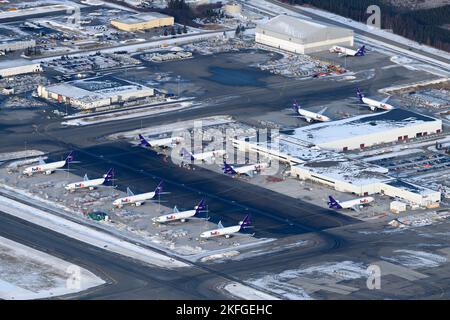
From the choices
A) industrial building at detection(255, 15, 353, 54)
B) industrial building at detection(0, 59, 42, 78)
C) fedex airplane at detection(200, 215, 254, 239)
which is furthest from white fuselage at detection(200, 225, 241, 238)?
industrial building at detection(255, 15, 353, 54)

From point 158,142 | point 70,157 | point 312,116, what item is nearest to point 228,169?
point 158,142

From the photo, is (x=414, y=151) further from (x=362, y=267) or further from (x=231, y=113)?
(x=362, y=267)

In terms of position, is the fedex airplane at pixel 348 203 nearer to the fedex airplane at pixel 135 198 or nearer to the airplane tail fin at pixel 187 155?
the fedex airplane at pixel 135 198

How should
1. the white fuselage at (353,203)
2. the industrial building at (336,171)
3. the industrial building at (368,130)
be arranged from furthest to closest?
the industrial building at (368,130) < the industrial building at (336,171) < the white fuselage at (353,203)

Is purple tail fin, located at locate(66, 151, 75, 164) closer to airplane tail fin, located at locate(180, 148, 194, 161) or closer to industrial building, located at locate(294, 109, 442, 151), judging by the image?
airplane tail fin, located at locate(180, 148, 194, 161)

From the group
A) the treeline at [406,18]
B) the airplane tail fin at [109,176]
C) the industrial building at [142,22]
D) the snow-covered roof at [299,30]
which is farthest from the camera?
the industrial building at [142,22]

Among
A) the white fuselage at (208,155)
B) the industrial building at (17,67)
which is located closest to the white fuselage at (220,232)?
the white fuselage at (208,155)
